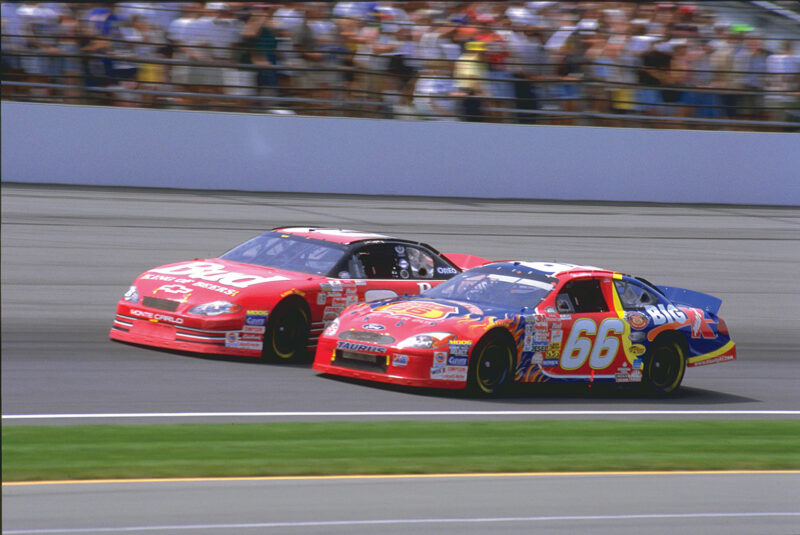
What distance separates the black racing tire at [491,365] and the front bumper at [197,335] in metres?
2.11

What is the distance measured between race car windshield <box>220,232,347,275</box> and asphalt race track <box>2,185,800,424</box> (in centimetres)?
134

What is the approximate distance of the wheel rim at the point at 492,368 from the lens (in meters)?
10.1

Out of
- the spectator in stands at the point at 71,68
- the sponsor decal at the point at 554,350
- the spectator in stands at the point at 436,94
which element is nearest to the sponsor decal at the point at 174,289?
the sponsor decal at the point at 554,350

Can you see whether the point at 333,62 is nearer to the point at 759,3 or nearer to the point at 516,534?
the point at 759,3

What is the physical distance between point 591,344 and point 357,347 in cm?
212

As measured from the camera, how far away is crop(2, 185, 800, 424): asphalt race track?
31.8ft

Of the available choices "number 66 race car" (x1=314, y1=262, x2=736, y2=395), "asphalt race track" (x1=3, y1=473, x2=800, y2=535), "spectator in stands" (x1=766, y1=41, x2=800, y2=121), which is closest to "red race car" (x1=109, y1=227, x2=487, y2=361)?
"number 66 race car" (x1=314, y1=262, x2=736, y2=395)

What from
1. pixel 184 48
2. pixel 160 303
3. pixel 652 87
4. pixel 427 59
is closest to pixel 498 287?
pixel 160 303

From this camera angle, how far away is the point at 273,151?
1836cm

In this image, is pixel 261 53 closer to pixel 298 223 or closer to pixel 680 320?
pixel 298 223

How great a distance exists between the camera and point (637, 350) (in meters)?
10.9

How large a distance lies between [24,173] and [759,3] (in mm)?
11980

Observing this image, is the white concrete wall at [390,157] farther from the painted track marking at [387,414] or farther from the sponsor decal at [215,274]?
the painted track marking at [387,414]

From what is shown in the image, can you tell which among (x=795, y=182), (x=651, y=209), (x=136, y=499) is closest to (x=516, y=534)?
(x=136, y=499)
